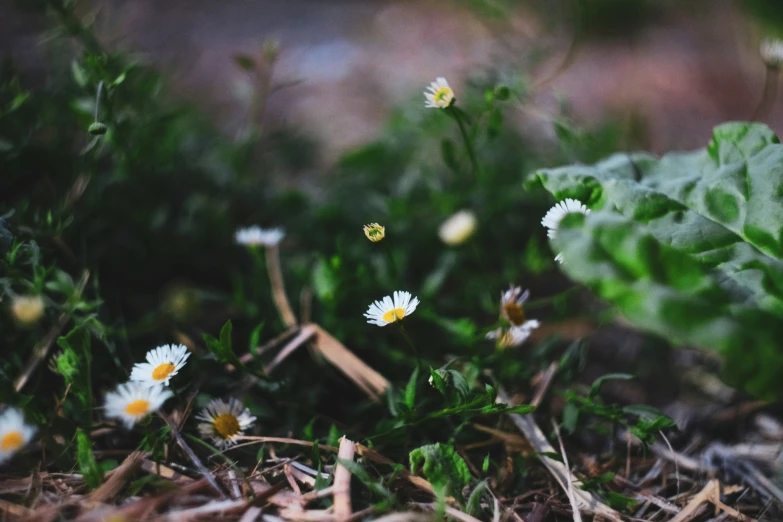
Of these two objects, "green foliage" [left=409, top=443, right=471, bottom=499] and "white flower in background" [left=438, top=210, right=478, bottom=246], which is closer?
"green foliage" [left=409, top=443, right=471, bottom=499]

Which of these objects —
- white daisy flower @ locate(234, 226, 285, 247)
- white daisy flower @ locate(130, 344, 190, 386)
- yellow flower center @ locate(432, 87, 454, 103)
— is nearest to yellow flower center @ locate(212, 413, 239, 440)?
white daisy flower @ locate(130, 344, 190, 386)

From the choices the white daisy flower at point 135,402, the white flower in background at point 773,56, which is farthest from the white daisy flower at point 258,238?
the white flower in background at point 773,56

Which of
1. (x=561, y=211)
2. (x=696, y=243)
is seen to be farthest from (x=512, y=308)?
(x=696, y=243)

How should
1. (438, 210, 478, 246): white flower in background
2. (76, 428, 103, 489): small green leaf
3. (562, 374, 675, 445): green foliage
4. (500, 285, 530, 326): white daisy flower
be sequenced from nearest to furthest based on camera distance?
(76, 428, 103, 489): small green leaf, (562, 374, 675, 445): green foliage, (500, 285, 530, 326): white daisy flower, (438, 210, 478, 246): white flower in background

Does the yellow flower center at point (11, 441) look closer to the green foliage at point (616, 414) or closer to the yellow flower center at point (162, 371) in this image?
the yellow flower center at point (162, 371)

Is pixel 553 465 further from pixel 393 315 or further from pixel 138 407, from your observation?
pixel 138 407

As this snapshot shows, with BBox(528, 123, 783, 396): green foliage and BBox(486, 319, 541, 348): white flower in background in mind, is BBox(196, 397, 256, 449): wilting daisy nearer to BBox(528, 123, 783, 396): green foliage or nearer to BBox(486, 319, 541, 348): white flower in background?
BBox(486, 319, 541, 348): white flower in background
